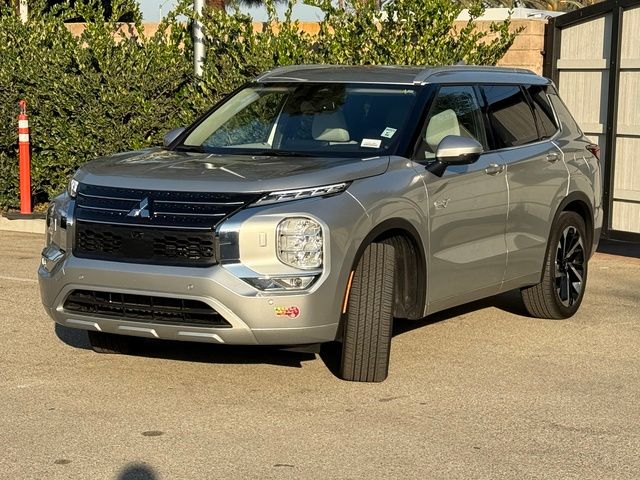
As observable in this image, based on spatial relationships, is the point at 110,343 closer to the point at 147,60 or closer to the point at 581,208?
the point at 581,208

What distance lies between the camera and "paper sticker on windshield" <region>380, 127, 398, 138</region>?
7.93m

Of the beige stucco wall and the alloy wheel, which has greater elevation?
the beige stucco wall

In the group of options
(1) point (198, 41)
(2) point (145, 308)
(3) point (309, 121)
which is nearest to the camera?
(2) point (145, 308)

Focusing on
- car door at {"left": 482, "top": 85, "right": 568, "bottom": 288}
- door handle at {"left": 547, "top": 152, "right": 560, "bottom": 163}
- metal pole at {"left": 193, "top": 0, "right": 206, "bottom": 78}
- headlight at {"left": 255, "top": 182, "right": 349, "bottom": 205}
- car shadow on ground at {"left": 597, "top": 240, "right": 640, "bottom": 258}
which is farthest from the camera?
metal pole at {"left": 193, "top": 0, "right": 206, "bottom": 78}

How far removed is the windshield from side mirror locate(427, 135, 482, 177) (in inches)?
11.1

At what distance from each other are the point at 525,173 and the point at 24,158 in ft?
23.6

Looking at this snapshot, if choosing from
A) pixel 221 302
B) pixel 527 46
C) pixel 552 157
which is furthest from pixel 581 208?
pixel 527 46

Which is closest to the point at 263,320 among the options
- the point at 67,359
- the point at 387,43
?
the point at 67,359

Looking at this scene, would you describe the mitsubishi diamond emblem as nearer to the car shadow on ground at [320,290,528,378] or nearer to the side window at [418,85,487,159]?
the car shadow on ground at [320,290,528,378]

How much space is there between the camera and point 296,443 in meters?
6.23

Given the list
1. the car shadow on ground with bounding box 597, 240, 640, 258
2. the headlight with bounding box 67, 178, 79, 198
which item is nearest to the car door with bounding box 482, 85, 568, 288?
the headlight with bounding box 67, 178, 79, 198

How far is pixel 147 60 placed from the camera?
14.6 meters

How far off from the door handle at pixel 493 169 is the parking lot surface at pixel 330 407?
1.12 meters

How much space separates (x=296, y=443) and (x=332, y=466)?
40cm
